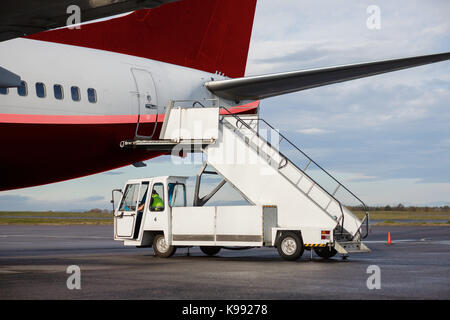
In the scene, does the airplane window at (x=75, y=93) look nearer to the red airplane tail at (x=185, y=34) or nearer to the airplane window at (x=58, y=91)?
the airplane window at (x=58, y=91)

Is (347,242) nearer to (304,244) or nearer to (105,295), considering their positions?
(304,244)

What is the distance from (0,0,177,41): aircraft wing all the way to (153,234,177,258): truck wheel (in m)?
10.2

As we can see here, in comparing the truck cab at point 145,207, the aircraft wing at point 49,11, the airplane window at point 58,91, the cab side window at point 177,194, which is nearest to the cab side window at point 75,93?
the airplane window at point 58,91

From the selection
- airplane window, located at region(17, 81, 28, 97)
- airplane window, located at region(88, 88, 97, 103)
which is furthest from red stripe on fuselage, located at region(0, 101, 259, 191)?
airplane window, located at region(17, 81, 28, 97)

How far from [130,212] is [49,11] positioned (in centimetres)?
1113

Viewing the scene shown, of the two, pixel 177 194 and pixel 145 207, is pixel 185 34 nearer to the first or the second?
pixel 177 194

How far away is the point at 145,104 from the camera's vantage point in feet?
61.9

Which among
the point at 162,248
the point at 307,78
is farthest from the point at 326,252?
the point at 307,78

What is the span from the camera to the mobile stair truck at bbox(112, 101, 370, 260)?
1677cm

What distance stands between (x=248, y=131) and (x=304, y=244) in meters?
4.22

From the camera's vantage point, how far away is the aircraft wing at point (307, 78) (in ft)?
54.3

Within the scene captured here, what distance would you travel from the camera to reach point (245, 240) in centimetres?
1684
